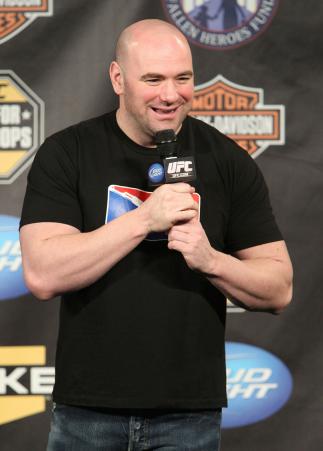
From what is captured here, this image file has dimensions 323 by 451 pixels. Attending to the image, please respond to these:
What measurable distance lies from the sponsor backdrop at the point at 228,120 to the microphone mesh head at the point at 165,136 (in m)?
1.08

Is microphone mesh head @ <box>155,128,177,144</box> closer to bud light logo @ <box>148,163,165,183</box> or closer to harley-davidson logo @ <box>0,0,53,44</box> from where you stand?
bud light logo @ <box>148,163,165,183</box>

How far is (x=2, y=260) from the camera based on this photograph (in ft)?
9.33

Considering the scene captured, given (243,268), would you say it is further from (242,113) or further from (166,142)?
(242,113)

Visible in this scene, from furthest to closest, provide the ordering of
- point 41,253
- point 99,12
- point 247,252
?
point 99,12
point 247,252
point 41,253

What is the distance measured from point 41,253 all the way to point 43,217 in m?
0.08

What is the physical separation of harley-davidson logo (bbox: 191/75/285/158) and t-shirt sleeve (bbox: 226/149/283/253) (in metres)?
0.94

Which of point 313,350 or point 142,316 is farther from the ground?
point 142,316

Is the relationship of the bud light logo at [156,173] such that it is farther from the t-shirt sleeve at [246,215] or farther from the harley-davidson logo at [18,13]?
the harley-davidson logo at [18,13]

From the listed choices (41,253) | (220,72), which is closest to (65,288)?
(41,253)

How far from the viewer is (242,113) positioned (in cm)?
284

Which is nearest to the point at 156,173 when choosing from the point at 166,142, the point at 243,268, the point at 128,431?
the point at 166,142

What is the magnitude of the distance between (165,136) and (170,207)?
18 cm

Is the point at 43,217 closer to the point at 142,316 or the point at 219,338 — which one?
the point at 142,316

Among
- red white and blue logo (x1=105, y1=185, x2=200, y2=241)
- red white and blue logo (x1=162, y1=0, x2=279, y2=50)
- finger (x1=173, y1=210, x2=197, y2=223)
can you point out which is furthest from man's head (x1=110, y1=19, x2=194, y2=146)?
red white and blue logo (x1=162, y1=0, x2=279, y2=50)
